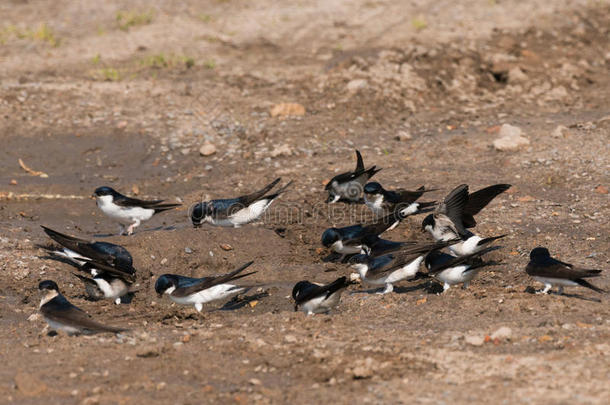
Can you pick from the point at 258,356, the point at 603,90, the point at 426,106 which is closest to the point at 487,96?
the point at 426,106

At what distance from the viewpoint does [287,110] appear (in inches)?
480

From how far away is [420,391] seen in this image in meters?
5.01

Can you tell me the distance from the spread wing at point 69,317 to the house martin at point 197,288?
103 centimetres

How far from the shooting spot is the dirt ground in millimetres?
5426

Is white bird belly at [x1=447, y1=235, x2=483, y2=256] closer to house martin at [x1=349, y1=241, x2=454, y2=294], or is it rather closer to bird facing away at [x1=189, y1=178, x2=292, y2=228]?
house martin at [x1=349, y1=241, x2=454, y2=294]

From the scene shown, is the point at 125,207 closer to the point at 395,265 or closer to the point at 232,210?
the point at 232,210

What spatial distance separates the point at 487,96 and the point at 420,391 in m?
8.59

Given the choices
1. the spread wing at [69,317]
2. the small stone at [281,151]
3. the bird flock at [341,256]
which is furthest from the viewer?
the small stone at [281,151]

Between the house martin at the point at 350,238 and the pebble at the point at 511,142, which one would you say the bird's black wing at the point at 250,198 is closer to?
the house martin at the point at 350,238

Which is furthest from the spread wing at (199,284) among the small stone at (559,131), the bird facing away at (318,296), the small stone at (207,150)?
the small stone at (559,131)

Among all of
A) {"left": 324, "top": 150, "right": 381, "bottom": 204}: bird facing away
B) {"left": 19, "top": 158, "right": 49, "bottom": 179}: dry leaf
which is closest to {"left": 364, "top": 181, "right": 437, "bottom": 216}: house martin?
{"left": 324, "top": 150, "right": 381, "bottom": 204}: bird facing away

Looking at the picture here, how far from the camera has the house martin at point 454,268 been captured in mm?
6984

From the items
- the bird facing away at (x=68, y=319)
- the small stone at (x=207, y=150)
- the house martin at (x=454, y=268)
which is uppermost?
the house martin at (x=454, y=268)

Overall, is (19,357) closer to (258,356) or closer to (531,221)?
(258,356)
